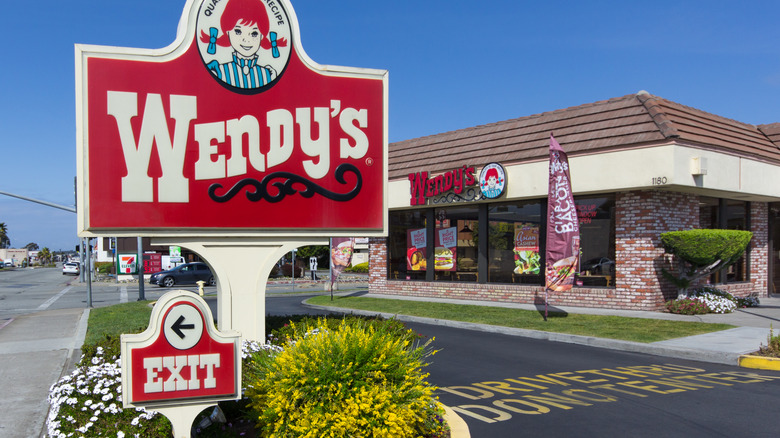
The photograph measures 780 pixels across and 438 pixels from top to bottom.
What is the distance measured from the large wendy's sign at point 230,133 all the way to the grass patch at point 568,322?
722 cm

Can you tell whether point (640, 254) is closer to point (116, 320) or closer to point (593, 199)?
point (593, 199)

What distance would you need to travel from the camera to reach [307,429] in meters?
4.82

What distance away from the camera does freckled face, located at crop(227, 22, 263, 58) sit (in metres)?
7.87

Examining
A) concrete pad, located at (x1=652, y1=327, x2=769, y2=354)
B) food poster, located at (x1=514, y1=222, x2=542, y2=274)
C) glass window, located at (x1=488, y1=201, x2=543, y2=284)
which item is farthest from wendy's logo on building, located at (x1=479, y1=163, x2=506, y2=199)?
concrete pad, located at (x1=652, y1=327, x2=769, y2=354)

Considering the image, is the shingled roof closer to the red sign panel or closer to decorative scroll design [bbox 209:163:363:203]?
→ decorative scroll design [bbox 209:163:363:203]

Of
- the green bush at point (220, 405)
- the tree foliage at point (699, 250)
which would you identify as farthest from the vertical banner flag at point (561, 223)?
the green bush at point (220, 405)

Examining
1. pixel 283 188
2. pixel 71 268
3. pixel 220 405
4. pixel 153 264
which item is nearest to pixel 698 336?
pixel 283 188

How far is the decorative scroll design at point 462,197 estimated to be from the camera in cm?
2090

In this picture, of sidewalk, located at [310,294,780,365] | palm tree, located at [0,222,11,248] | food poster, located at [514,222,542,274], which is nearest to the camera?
sidewalk, located at [310,294,780,365]

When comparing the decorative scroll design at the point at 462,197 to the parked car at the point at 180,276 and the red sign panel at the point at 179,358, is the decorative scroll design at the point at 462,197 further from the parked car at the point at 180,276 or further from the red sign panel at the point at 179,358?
the parked car at the point at 180,276

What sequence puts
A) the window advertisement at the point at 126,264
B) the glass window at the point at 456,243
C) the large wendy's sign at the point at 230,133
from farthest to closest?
the window advertisement at the point at 126,264 < the glass window at the point at 456,243 < the large wendy's sign at the point at 230,133

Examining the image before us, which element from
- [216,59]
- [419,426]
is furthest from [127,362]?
[216,59]

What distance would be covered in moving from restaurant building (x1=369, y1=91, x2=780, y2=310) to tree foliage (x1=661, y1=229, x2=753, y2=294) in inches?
17.3

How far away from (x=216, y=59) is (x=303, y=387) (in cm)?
480
